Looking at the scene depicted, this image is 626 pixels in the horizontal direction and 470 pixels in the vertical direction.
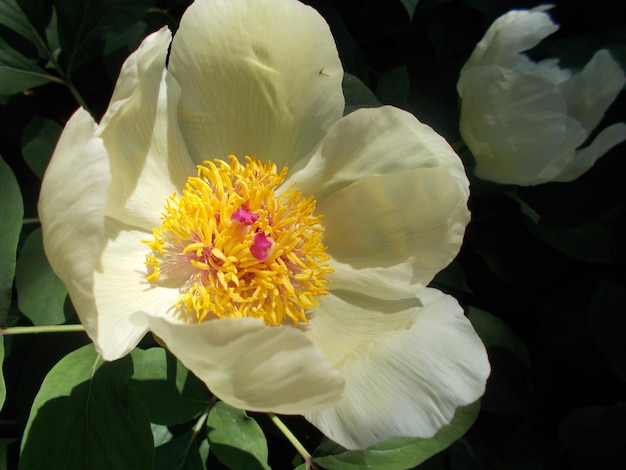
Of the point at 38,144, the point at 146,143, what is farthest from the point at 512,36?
the point at 38,144

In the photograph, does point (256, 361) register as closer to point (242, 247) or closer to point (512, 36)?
point (242, 247)

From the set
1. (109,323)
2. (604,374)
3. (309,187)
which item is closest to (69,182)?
(109,323)

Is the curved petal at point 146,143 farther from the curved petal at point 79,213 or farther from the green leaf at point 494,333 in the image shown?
the green leaf at point 494,333

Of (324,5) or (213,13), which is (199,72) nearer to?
(213,13)

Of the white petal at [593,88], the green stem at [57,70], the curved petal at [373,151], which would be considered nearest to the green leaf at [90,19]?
the green stem at [57,70]

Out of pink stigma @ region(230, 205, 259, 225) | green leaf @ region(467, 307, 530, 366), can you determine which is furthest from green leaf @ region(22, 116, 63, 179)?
green leaf @ region(467, 307, 530, 366)

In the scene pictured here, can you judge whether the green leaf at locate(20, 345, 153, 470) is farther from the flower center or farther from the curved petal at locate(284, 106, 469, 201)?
the curved petal at locate(284, 106, 469, 201)
